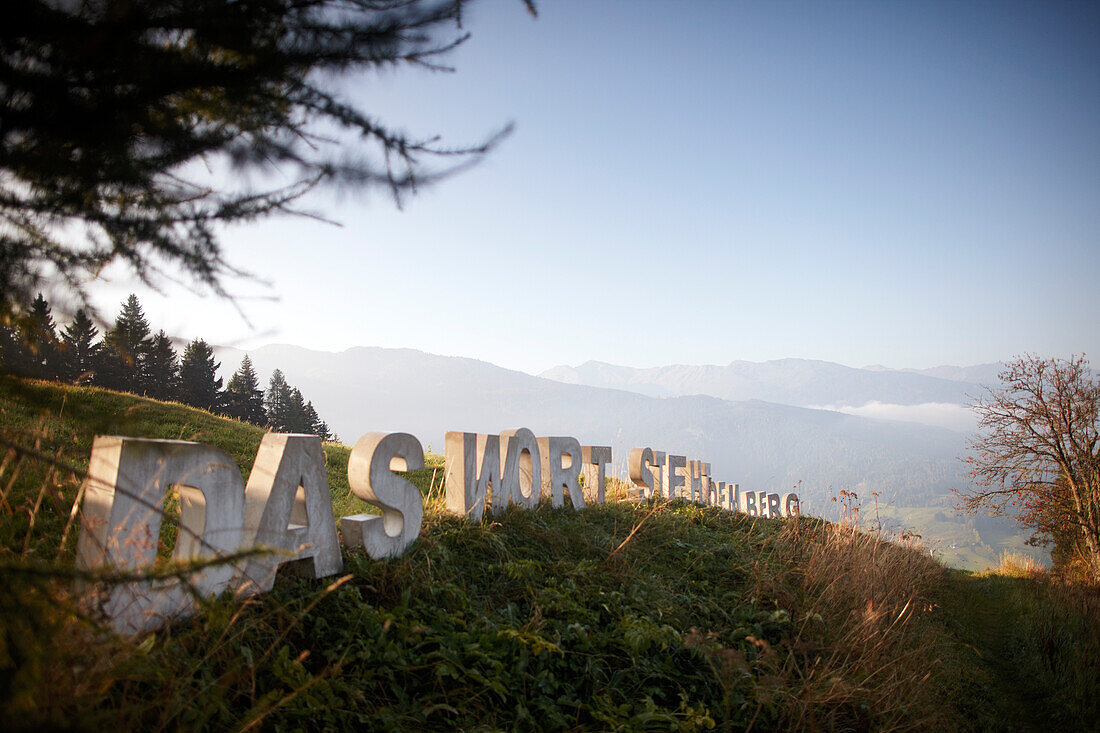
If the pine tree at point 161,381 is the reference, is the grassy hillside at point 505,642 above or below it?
below

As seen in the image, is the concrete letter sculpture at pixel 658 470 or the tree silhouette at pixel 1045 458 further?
the tree silhouette at pixel 1045 458

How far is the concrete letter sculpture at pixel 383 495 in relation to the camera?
14.8ft

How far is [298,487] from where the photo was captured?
159 inches

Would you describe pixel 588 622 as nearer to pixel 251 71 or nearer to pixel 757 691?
pixel 757 691

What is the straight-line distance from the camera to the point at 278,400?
31.0 m

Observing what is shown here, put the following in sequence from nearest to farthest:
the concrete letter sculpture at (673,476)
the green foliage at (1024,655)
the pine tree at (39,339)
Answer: the pine tree at (39,339), the green foliage at (1024,655), the concrete letter sculpture at (673,476)

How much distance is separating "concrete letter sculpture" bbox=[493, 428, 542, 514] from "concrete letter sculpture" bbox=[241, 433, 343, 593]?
90.9 inches

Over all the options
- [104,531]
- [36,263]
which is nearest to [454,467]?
[104,531]

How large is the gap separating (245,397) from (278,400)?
2.89m

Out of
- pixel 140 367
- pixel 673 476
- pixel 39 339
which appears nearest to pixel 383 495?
pixel 39 339

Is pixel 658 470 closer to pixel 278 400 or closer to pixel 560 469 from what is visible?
pixel 560 469

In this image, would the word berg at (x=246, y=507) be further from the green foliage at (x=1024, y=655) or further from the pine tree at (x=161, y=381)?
the green foliage at (x=1024, y=655)

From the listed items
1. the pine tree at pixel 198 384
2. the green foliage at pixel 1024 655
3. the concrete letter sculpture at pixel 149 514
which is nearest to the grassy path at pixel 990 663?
the green foliage at pixel 1024 655

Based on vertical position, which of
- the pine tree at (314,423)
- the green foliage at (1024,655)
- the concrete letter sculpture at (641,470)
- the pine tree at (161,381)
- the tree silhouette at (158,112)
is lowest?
the green foliage at (1024,655)
